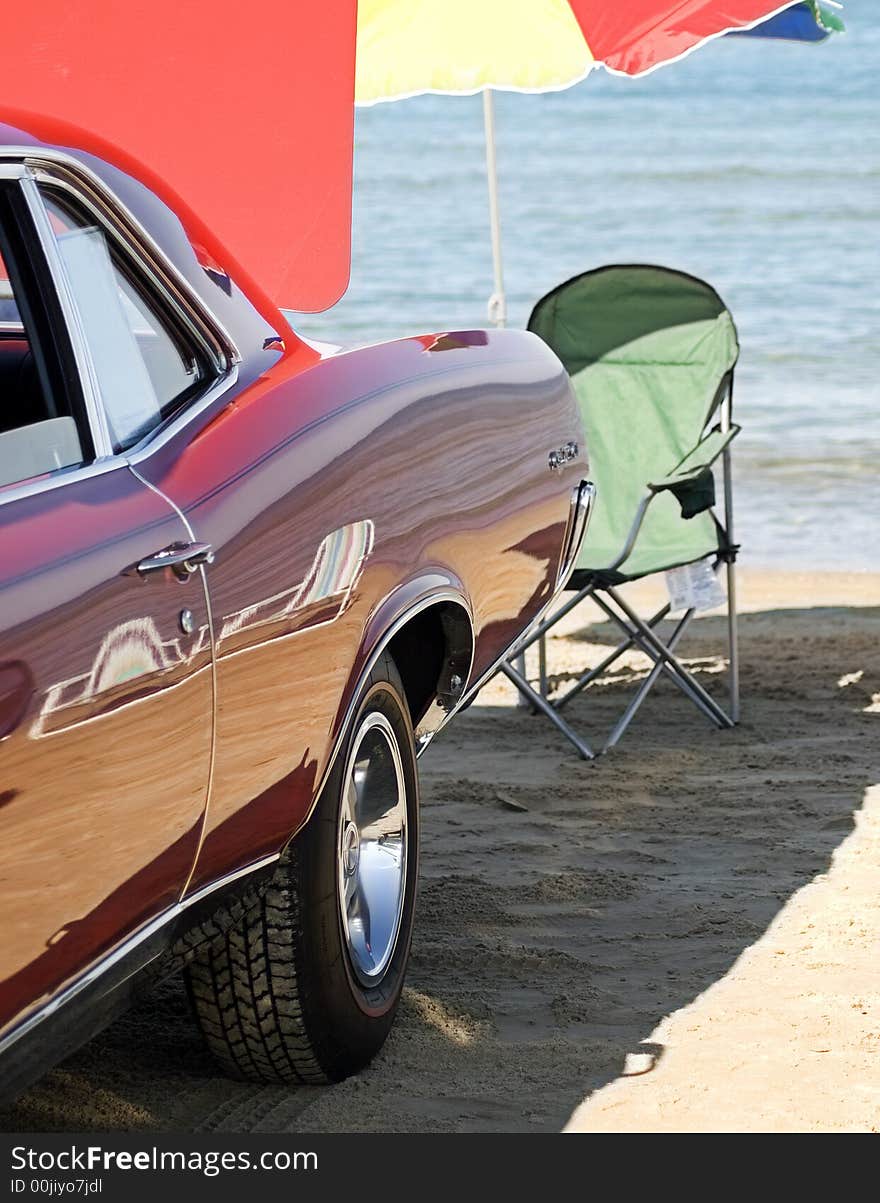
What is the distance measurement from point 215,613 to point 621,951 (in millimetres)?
1752

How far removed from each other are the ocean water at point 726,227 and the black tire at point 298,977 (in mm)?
4381

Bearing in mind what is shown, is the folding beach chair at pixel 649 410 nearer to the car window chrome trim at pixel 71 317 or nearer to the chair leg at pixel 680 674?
the chair leg at pixel 680 674

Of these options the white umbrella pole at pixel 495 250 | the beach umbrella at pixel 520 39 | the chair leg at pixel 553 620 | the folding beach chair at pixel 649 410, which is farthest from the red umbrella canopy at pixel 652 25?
the chair leg at pixel 553 620

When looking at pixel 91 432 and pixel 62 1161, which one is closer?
pixel 91 432

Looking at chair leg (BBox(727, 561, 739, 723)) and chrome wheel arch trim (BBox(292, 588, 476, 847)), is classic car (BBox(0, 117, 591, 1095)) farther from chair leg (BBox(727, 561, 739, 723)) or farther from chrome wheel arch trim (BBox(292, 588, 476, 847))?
chair leg (BBox(727, 561, 739, 723))

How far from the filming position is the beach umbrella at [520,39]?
507 centimetres

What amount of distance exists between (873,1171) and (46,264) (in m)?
1.88

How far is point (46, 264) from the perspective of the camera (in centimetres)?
253

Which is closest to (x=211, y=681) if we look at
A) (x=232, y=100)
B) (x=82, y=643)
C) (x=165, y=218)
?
(x=82, y=643)

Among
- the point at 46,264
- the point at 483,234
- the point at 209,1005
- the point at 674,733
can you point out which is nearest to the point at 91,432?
the point at 46,264

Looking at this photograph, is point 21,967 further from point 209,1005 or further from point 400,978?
point 400,978

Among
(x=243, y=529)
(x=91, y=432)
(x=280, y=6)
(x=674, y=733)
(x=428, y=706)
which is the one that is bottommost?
(x=674, y=733)

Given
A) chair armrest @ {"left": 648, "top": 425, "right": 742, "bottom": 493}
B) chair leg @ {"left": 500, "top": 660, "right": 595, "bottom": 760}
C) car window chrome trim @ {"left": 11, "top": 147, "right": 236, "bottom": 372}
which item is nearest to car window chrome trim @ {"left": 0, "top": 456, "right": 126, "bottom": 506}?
car window chrome trim @ {"left": 11, "top": 147, "right": 236, "bottom": 372}

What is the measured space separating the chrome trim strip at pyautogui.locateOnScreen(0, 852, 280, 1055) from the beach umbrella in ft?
10.6
